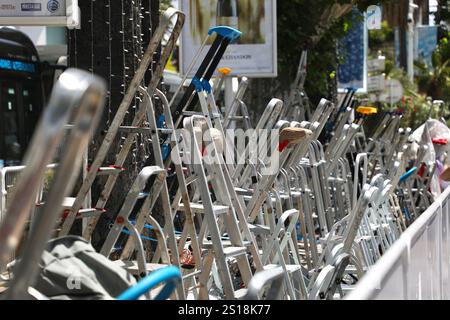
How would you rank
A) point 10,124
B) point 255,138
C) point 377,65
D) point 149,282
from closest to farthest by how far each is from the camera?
point 149,282
point 255,138
point 10,124
point 377,65

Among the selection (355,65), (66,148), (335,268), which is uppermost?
(355,65)

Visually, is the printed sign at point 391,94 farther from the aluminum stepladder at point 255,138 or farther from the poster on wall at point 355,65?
the aluminum stepladder at point 255,138

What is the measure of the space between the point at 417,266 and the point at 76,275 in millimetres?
1863

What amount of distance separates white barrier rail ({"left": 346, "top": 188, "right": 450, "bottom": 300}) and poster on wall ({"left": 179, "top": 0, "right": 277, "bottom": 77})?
7.77 meters

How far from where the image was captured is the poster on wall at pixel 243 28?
1411cm

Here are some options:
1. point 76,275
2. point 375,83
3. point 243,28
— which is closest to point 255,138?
point 76,275

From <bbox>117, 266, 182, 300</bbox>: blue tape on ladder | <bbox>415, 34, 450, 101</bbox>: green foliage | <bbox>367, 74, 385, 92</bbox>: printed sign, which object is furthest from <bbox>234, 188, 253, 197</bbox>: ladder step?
<bbox>415, 34, 450, 101</bbox>: green foliage

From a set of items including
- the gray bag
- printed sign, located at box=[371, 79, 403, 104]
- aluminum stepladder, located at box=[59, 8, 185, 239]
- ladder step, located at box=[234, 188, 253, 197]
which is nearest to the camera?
the gray bag

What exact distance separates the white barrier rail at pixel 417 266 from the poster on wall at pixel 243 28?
306 inches

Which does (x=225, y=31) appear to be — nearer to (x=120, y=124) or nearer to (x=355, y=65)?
(x=120, y=124)

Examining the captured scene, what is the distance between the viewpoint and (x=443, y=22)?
18.4 meters

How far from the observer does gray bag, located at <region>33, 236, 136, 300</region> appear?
3562mm

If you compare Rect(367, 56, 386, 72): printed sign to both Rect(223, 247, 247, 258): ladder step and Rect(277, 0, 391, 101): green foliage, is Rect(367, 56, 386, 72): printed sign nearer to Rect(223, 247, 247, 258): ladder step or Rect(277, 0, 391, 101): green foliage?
Rect(277, 0, 391, 101): green foliage

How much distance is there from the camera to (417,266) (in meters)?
4.65
